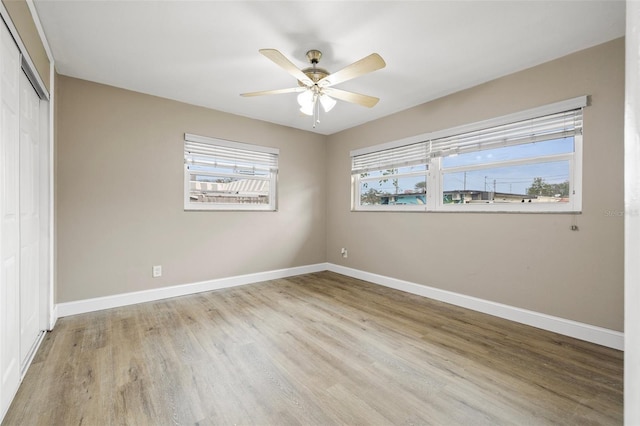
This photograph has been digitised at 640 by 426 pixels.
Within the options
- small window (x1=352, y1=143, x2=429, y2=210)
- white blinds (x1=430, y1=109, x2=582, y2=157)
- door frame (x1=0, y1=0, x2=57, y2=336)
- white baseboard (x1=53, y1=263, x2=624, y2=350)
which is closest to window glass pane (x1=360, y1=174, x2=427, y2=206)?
small window (x1=352, y1=143, x2=429, y2=210)

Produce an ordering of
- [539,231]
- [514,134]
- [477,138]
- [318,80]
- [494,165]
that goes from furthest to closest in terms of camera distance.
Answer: [477,138] → [494,165] → [514,134] → [539,231] → [318,80]

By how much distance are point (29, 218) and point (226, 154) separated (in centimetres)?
221

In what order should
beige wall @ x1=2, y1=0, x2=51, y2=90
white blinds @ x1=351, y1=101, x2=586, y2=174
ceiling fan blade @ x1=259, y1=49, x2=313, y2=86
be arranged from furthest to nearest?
1. white blinds @ x1=351, y1=101, x2=586, y2=174
2. ceiling fan blade @ x1=259, y1=49, x2=313, y2=86
3. beige wall @ x1=2, y1=0, x2=51, y2=90

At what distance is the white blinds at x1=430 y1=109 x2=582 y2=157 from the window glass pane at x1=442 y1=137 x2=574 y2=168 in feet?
0.16

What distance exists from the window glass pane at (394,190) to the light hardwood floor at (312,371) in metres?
1.49

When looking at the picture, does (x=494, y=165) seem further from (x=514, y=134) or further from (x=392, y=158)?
(x=392, y=158)

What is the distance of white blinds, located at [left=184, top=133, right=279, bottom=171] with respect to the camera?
144 inches

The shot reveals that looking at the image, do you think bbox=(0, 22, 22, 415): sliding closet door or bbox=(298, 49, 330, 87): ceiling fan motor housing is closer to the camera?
bbox=(0, 22, 22, 415): sliding closet door

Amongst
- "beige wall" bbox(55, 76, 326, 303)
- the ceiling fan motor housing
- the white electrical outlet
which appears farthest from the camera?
the white electrical outlet

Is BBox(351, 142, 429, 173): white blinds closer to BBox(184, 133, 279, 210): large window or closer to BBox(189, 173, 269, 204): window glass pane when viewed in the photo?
BBox(184, 133, 279, 210): large window

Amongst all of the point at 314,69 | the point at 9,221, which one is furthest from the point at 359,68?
the point at 9,221

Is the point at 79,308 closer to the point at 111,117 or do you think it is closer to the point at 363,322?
the point at 111,117

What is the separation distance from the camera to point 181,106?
355 centimetres

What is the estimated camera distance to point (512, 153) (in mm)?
2857
